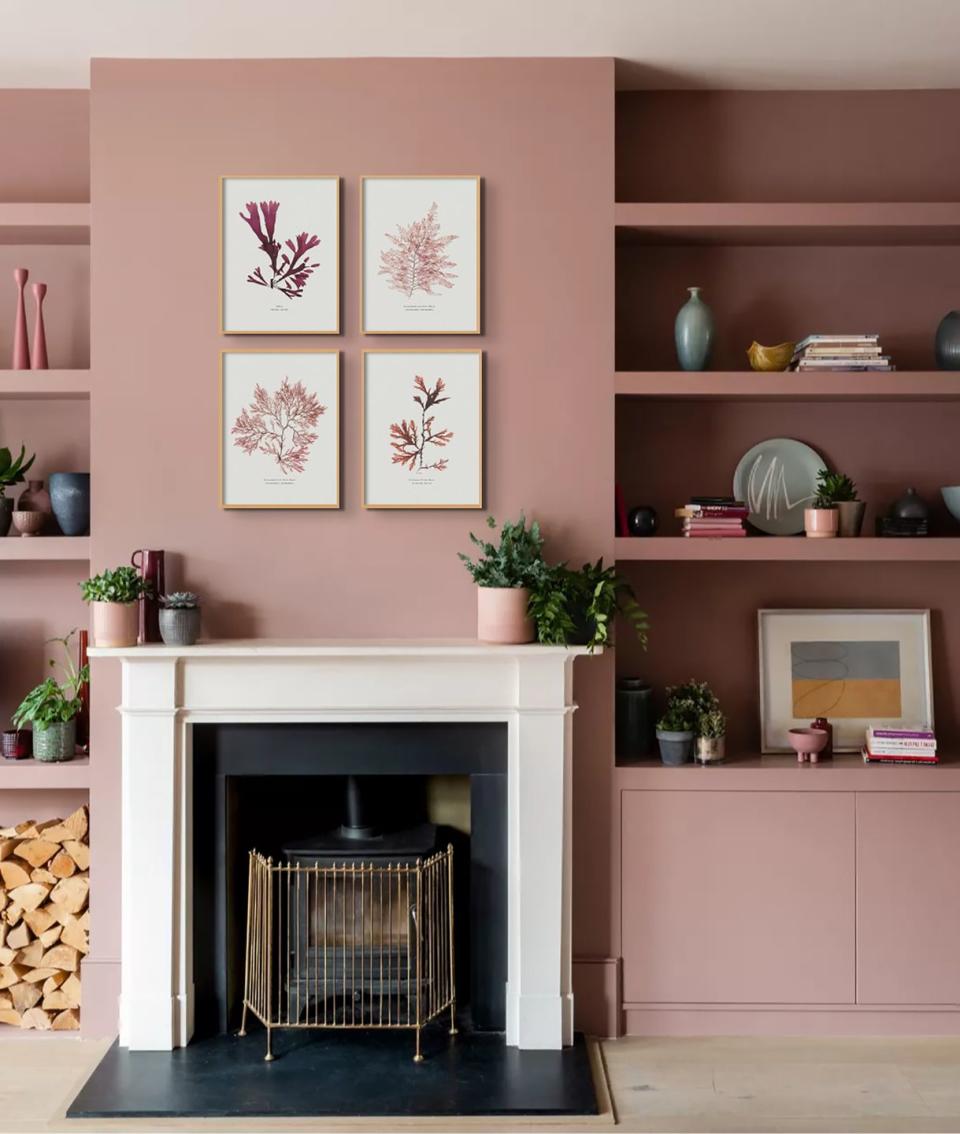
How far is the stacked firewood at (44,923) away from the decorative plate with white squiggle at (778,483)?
214 cm

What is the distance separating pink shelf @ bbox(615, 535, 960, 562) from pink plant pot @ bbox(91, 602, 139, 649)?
1.37 m

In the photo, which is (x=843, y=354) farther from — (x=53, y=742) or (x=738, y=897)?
(x=53, y=742)

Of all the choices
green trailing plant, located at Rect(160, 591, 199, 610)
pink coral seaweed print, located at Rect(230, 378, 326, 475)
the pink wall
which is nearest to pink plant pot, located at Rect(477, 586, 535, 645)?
the pink wall

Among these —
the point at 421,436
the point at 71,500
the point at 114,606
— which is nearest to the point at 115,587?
the point at 114,606

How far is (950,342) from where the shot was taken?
118 inches

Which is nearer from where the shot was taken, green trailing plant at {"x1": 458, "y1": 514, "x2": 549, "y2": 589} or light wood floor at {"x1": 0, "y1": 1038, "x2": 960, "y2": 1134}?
light wood floor at {"x1": 0, "y1": 1038, "x2": 960, "y2": 1134}

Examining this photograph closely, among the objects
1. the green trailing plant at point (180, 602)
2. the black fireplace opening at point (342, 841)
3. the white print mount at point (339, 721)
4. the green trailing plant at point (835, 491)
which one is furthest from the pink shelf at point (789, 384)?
the green trailing plant at point (180, 602)

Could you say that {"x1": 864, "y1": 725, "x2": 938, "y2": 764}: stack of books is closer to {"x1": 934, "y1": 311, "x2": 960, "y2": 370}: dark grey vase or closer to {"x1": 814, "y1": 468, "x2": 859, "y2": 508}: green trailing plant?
{"x1": 814, "y1": 468, "x2": 859, "y2": 508}: green trailing plant

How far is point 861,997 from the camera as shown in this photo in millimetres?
2938

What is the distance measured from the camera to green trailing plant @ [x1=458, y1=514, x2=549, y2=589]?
9.20 ft

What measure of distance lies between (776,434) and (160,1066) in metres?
2.44

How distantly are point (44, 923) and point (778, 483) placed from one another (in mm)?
2474

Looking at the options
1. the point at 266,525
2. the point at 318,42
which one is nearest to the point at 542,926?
the point at 266,525

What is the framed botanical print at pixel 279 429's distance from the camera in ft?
9.66
